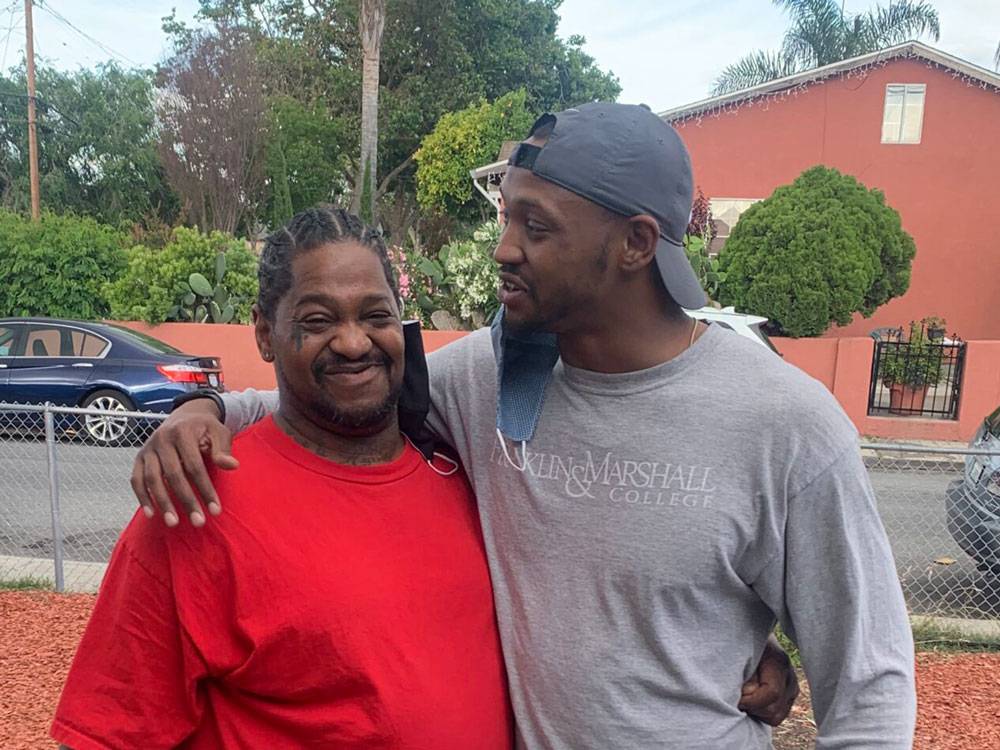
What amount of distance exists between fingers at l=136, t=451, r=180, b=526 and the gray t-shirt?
610 millimetres

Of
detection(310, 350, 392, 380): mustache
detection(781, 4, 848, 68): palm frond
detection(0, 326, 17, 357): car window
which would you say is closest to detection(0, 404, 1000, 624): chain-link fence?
detection(0, 326, 17, 357): car window

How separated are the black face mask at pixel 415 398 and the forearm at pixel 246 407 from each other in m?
0.32

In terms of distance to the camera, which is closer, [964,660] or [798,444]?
[798,444]

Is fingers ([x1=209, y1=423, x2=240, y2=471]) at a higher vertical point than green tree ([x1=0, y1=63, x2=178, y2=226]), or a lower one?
lower

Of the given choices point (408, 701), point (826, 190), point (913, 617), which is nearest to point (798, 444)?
point (408, 701)

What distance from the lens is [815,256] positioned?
1301 centimetres

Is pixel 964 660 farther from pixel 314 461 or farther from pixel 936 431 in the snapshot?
pixel 936 431

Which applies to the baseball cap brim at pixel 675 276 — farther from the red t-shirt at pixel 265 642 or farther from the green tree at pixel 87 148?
the green tree at pixel 87 148

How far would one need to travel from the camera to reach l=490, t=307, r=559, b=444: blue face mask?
164 cm

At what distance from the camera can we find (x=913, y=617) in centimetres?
512

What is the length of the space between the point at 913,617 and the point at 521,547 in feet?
14.7

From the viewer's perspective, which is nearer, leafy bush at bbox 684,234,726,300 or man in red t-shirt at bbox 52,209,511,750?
man in red t-shirt at bbox 52,209,511,750

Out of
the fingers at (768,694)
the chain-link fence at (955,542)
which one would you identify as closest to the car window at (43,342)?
the chain-link fence at (955,542)

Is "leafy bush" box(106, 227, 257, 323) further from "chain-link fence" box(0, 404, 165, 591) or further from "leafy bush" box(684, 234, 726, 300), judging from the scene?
"leafy bush" box(684, 234, 726, 300)
